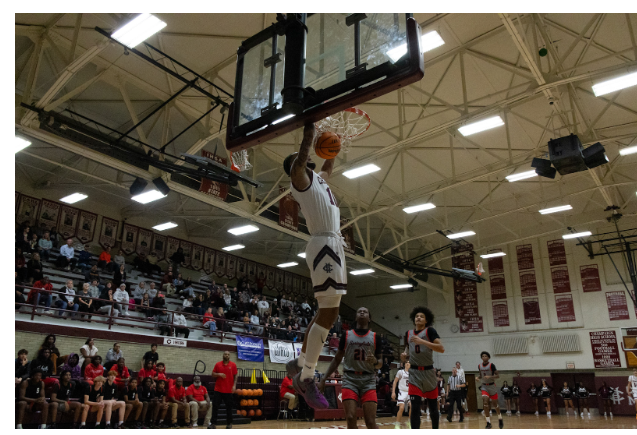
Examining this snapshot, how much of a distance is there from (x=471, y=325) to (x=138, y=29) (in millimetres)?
23188

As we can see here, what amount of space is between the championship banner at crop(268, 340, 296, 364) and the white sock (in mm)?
13997

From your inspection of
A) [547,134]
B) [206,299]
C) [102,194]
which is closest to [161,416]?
[206,299]

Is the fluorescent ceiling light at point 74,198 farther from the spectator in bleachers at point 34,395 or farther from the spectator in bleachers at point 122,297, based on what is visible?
the spectator in bleachers at point 34,395

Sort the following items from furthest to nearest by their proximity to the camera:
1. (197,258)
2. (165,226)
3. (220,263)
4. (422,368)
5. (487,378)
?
(220,263), (197,258), (165,226), (487,378), (422,368)

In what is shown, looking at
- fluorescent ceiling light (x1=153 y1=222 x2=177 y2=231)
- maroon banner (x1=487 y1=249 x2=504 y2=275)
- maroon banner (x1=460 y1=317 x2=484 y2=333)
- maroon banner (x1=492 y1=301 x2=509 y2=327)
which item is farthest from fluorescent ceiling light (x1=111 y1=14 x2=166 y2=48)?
maroon banner (x1=460 y1=317 x2=484 y2=333)

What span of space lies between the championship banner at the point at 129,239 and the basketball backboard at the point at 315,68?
1812 cm

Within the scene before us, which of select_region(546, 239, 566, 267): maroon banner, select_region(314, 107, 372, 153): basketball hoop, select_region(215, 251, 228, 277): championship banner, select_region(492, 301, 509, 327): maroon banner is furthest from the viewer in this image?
select_region(492, 301, 509, 327): maroon banner

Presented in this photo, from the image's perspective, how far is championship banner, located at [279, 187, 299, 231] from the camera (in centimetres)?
1688

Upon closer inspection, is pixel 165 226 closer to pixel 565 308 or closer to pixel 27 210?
pixel 27 210

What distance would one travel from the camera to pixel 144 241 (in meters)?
22.2

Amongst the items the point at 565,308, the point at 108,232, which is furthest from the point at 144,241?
the point at 565,308

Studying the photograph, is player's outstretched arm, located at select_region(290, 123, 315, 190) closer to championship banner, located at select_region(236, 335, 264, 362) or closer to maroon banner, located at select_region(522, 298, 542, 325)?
championship banner, located at select_region(236, 335, 264, 362)

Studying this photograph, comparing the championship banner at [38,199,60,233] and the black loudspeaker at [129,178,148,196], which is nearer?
the black loudspeaker at [129,178,148,196]

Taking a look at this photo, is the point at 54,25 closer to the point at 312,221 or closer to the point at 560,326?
the point at 312,221
